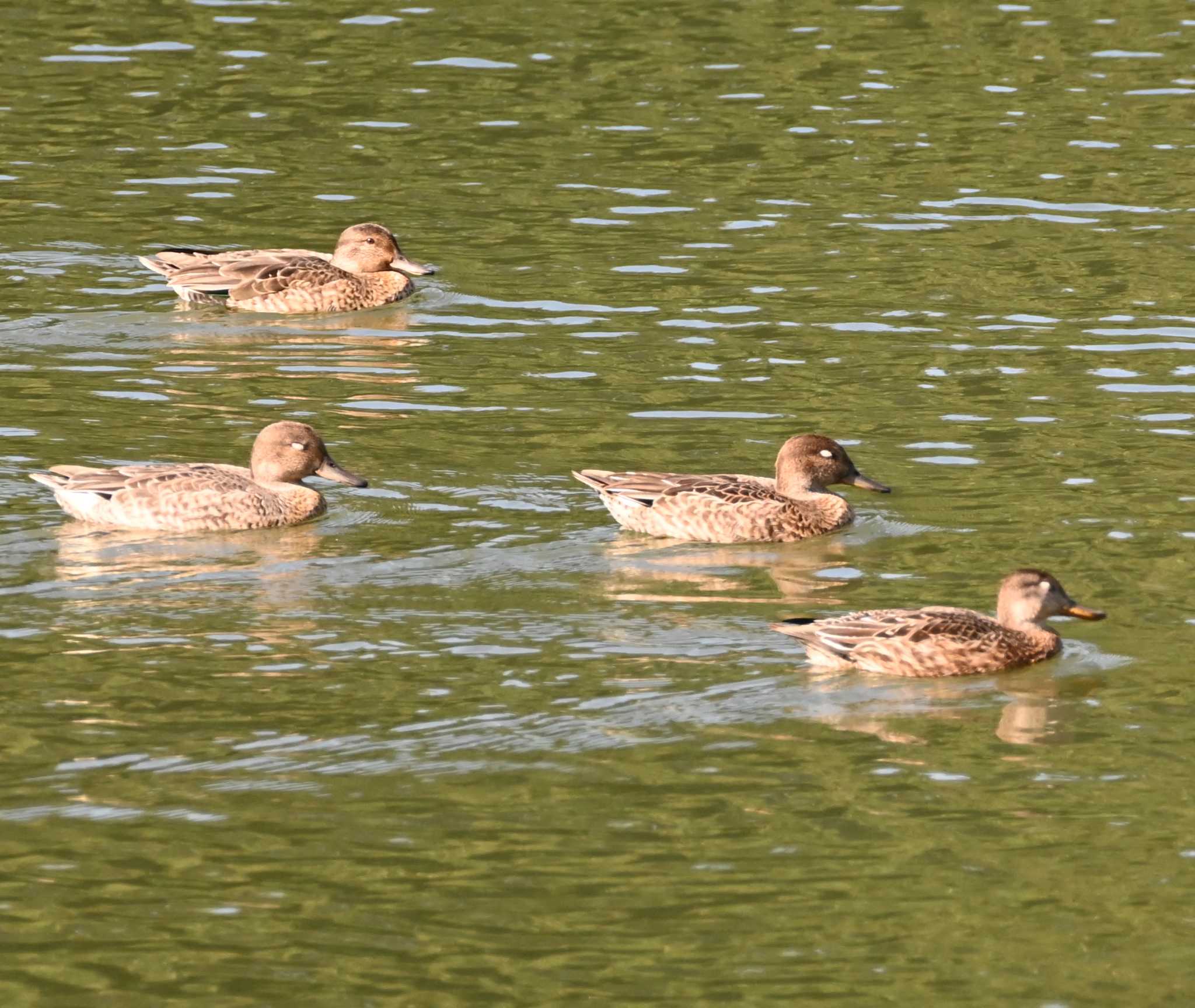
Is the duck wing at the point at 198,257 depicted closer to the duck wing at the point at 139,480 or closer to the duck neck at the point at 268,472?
the duck neck at the point at 268,472

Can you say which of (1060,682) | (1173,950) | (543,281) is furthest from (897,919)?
(543,281)

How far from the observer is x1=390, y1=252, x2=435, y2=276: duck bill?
2078 centimetres

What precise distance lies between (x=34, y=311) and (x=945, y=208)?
817 cm

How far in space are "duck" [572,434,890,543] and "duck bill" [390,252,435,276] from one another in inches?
233

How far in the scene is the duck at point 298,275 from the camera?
20.2 m

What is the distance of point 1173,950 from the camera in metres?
9.49

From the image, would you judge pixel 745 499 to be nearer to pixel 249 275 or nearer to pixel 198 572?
pixel 198 572

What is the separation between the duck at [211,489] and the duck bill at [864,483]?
290 centimetres

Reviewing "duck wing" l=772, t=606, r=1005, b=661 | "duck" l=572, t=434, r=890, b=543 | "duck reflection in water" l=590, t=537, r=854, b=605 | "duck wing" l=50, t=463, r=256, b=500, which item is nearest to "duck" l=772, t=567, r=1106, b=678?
"duck wing" l=772, t=606, r=1005, b=661

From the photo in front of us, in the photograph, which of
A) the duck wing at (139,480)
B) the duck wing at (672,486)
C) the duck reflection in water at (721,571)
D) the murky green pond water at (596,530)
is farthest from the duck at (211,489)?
the duck reflection in water at (721,571)

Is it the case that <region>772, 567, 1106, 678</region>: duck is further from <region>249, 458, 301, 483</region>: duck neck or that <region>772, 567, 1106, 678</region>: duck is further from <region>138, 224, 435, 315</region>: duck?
<region>138, 224, 435, 315</region>: duck

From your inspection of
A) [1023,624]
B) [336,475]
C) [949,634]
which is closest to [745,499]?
[336,475]

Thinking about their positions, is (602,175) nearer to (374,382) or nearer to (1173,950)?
(374,382)

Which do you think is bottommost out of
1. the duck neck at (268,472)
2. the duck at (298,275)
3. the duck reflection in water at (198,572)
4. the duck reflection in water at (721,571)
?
the duck reflection in water at (721,571)
